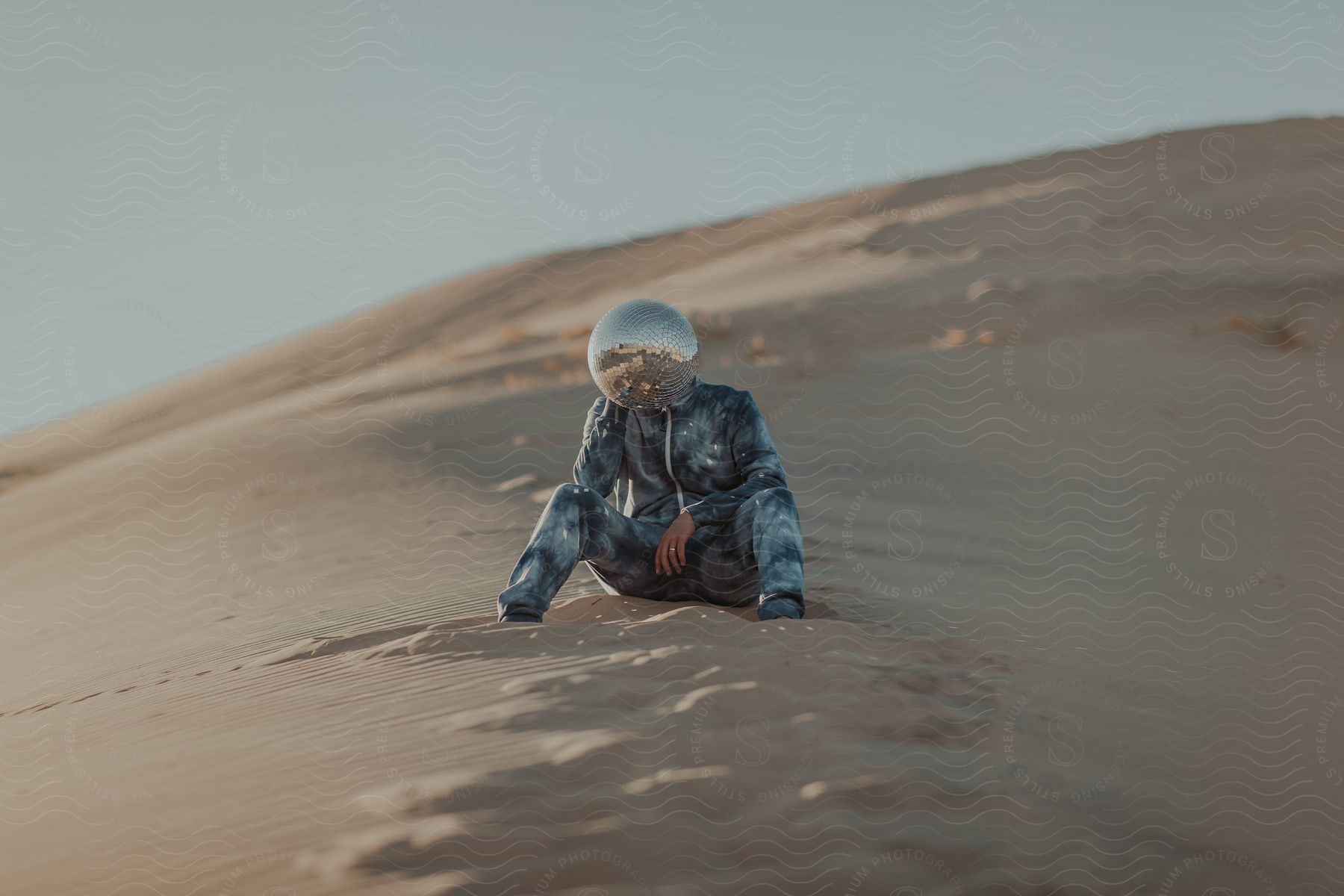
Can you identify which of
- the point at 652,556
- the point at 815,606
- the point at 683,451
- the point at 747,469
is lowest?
the point at 815,606

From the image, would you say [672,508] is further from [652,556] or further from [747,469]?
[747,469]

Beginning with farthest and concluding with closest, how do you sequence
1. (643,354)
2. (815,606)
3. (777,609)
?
1. (815,606)
2. (643,354)
3. (777,609)

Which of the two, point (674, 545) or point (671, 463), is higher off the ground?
point (671, 463)

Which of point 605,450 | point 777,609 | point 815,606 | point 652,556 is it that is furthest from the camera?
point 815,606

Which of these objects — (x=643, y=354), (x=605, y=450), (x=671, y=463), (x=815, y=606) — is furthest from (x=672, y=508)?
(x=815, y=606)

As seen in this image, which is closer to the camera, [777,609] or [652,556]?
[777,609]

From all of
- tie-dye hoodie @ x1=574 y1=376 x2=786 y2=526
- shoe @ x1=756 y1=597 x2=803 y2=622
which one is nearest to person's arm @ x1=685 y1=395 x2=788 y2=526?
tie-dye hoodie @ x1=574 y1=376 x2=786 y2=526

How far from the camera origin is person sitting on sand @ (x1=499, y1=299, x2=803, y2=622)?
4.50 metres

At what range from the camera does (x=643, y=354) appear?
4594mm

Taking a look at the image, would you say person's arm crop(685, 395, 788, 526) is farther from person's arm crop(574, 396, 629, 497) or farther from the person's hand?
person's arm crop(574, 396, 629, 497)

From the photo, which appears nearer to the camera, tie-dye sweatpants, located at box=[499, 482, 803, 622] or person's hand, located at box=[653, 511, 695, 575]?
tie-dye sweatpants, located at box=[499, 482, 803, 622]

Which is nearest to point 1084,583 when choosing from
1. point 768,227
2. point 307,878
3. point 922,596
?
point 922,596

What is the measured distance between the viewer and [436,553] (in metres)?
7.28

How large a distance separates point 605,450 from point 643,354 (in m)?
0.54
